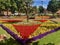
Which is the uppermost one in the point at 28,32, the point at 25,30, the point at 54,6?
the point at 25,30

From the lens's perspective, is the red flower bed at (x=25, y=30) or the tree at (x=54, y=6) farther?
the tree at (x=54, y=6)

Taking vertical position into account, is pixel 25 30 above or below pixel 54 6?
above

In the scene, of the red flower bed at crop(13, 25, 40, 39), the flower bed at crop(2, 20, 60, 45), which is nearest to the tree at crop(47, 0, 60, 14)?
the flower bed at crop(2, 20, 60, 45)

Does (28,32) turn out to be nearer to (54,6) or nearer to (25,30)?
(25,30)

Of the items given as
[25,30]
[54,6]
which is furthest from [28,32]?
[54,6]

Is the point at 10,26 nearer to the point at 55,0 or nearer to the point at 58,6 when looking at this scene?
the point at 58,6

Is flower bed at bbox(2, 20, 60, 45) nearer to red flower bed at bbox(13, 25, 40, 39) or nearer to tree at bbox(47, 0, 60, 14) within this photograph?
red flower bed at bbox(13, 25, 40, 39)

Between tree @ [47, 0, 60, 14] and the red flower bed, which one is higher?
the red flower bed

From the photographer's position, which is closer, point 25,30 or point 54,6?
point 25,30

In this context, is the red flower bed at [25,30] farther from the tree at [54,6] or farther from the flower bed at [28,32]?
the tree at [54,6]

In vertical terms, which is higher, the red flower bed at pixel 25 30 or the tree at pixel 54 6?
the red flower bed at pixel 25 30

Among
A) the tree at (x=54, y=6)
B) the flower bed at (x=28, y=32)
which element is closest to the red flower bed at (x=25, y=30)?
the flower bed at (x=28, y=32)

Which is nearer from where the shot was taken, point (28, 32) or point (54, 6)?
point (28, 32)

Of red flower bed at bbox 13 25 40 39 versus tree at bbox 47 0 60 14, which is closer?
red flower bed at bbox 13 25 40 39
